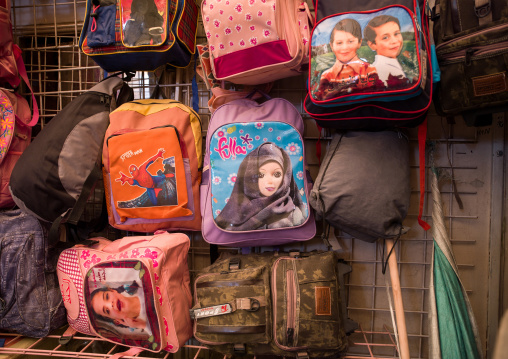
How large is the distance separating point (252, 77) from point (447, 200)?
1.09m

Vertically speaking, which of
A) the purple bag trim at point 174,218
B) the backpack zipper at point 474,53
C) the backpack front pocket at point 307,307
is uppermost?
the backpack zipper at point 474,53

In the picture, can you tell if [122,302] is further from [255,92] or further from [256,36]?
[256,36]

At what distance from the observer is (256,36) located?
1.29 metres

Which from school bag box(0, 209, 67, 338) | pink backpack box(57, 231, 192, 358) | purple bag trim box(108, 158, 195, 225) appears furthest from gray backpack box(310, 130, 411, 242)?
school bag box(0, 209, 67, 338)

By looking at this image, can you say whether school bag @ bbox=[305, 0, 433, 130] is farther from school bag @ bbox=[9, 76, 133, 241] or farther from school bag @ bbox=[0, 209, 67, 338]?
school bag @ bbox=[0, 209, 67, 338]

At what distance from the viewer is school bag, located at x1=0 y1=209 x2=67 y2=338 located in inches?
58.6

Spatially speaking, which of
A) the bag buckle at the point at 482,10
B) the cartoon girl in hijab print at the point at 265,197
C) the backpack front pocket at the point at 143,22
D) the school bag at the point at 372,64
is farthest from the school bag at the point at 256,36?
the bag buckle at the point at 482,10

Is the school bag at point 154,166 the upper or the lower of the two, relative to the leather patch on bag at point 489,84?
lower

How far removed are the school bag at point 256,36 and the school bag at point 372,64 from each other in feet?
0.34

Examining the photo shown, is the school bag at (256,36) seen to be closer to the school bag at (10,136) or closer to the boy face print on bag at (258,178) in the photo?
the boy face print on bag at (258,178)

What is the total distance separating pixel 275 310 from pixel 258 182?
53 centimetres

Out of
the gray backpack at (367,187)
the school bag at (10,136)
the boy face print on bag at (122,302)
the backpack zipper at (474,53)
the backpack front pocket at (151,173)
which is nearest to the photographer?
Answer: the backpack zipper at (474,53)

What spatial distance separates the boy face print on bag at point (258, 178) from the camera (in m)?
Answer: 1.36

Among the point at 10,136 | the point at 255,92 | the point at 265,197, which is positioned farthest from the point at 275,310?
→ the point at 10,136
